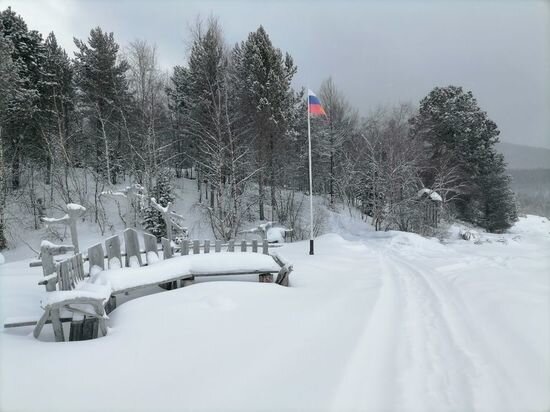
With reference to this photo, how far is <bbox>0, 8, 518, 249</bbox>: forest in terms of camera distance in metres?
19.2

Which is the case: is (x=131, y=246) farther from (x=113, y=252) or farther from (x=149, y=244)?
(x=149, y=244)

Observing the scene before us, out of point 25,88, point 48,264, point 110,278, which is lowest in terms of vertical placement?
point 110,278

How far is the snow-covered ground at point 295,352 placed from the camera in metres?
2.79

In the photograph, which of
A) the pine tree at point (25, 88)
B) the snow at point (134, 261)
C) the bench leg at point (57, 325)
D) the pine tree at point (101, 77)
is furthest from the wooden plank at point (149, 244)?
the pine tree at point (25, 88)

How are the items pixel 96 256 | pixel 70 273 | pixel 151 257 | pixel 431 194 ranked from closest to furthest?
pixel 70 273, pixel 96 256, pixel 151 257, pixel 431 194

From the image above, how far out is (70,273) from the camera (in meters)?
5.02

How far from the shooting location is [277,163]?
23.9 metres

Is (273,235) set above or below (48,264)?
below

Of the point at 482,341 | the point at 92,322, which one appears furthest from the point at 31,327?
the point at 482,341

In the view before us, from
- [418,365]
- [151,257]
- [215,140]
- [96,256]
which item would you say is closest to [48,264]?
[96,256]

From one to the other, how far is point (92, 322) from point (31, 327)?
109 centimetres

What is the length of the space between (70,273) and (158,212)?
642 inches

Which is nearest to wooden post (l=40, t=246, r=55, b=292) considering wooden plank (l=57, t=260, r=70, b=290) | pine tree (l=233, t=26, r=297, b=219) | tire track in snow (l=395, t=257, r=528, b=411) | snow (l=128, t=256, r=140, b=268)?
wooden plank (l=57, t=260, r=70, b=290)

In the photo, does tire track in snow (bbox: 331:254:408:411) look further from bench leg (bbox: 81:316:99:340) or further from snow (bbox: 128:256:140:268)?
snow (bbox: 128:256:140:268)
